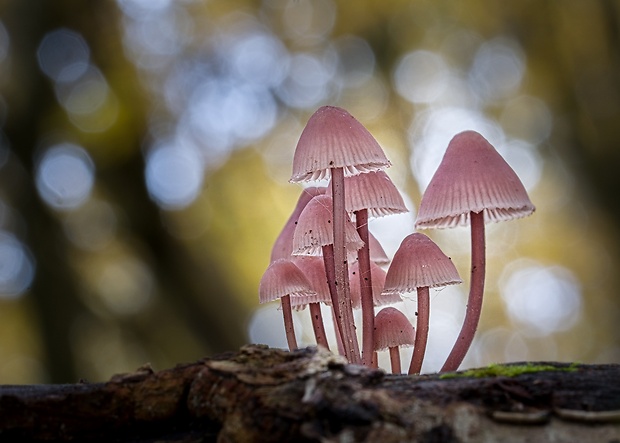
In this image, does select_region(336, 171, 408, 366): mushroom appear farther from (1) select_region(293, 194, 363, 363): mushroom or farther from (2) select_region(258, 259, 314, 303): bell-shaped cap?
(2) select_region(258, 259, 314, 303): bell-shaped cap

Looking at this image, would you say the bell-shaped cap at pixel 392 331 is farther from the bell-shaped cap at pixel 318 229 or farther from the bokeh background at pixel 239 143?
the bokeh background at pixel 239 143

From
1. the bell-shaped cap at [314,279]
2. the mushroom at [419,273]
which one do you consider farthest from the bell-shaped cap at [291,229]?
the mushroom at [419,273]

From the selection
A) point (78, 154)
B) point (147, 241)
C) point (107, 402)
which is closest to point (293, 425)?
point (107, 402)

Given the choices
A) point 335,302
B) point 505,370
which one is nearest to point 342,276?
point 335,302

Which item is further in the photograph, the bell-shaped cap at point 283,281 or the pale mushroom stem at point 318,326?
the pale mushroom stem at point 318,326

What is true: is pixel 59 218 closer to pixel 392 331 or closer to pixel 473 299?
pixel 392 331

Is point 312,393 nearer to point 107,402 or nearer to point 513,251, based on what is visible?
point 107,402
